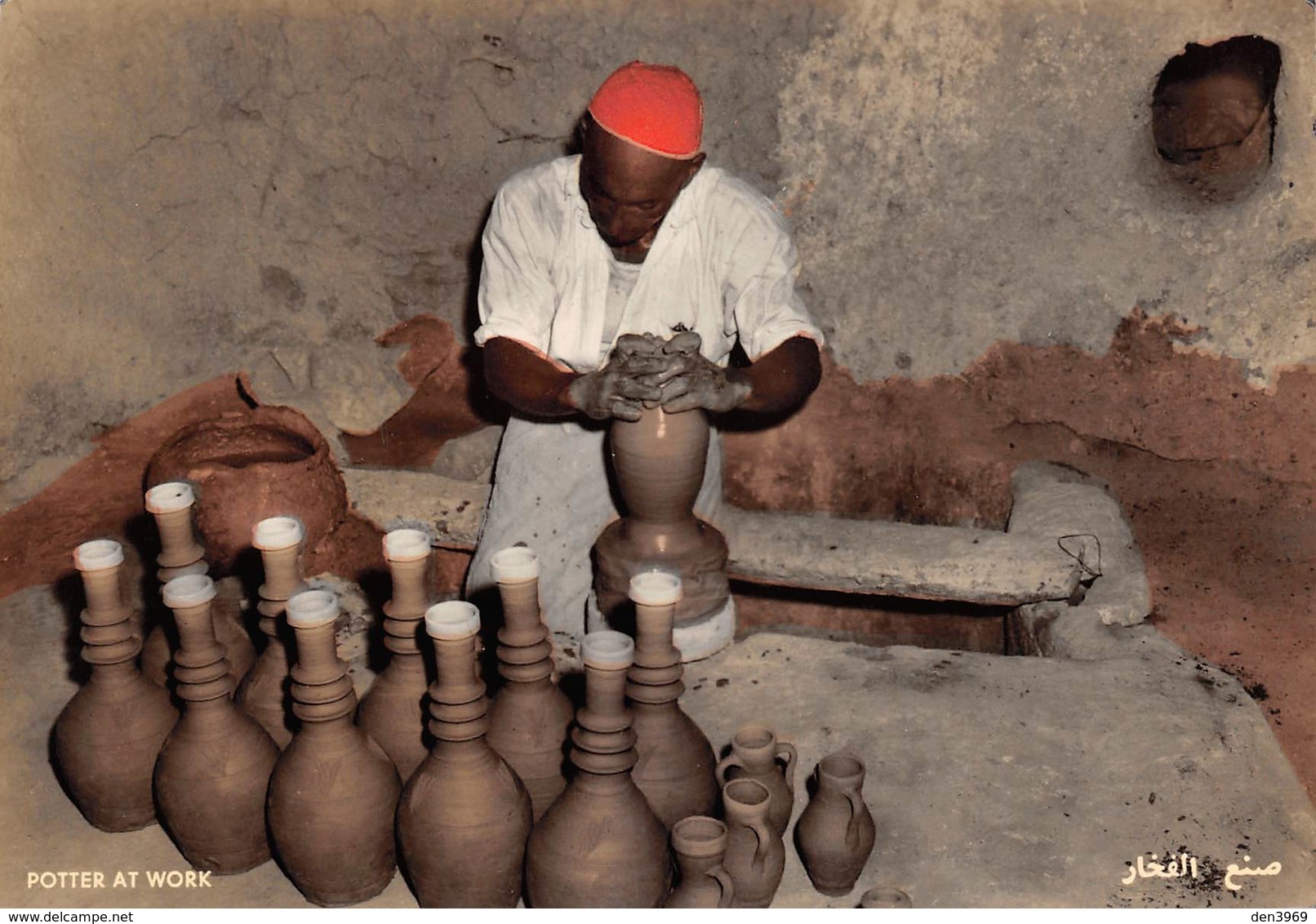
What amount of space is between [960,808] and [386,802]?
1365 millimetres

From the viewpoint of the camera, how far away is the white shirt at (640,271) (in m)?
3.58

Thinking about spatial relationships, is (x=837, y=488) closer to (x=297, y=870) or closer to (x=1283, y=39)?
(x=1283, y=39)

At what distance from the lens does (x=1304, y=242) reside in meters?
3.95

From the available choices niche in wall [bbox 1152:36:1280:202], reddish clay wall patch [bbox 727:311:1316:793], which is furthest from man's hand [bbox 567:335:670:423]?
niche in wall [bbox 1152:36:1280:202]

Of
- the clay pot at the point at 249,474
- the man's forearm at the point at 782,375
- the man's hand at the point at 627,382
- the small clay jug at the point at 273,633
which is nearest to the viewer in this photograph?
the small clay jug at the point at 273,633

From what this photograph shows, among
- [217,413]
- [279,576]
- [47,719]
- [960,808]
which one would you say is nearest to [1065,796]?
[960,808]

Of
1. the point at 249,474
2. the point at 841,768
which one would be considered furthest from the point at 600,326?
the point at 841,768

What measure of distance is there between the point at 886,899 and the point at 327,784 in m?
1.13

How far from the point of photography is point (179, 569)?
298cm

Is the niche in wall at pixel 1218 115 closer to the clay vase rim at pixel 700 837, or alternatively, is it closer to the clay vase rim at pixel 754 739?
the clay vase rim at pixel 754 739

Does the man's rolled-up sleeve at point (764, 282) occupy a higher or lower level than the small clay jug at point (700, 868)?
higher

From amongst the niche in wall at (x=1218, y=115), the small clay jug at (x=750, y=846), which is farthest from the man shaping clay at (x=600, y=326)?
the niche in wall at (x=1218, y=115)

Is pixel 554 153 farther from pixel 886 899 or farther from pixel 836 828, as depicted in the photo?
pixel 886 899

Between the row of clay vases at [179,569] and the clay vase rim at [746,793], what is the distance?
117 centimetres
